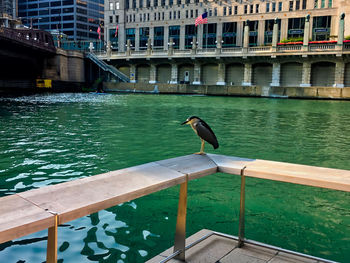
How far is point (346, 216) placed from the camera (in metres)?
7.02

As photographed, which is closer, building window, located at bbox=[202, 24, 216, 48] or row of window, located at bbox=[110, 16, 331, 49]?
row of window, located at bbox=[110, 16, 331, 49]

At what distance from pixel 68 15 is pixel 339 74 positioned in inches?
4023

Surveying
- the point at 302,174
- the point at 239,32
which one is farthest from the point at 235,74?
the point at 302,174

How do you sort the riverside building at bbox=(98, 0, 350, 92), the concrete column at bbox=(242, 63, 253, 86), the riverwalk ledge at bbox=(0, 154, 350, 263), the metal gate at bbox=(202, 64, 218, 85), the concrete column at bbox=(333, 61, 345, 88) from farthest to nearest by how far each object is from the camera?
1. the metal gate at bbox=(202, 64, 218, 85)
2. the concrete column at bbox=(242, 63, 253, 86)
3. the riverside building at bbox=(98, 0, 350, 92)
4. the concrete column at bbox=(333, 61, 345, 88)
5. the riverwalk ledge at bbox=(0, 154, 350, 263)

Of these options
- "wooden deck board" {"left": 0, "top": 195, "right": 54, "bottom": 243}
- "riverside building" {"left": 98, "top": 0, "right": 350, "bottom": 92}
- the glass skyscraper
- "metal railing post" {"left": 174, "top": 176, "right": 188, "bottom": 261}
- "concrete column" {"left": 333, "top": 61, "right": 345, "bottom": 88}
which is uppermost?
the glass skyscraper

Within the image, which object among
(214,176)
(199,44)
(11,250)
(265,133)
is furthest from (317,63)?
(11,250)

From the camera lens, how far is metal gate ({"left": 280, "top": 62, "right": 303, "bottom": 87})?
60.1 m

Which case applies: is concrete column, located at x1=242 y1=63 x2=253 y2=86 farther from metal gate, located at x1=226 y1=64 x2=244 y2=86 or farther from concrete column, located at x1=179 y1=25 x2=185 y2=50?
concrete column, located at x1=179 y1=25 x2=185 y2=50

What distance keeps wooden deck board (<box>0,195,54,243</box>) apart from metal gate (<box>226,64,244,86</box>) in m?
65.4

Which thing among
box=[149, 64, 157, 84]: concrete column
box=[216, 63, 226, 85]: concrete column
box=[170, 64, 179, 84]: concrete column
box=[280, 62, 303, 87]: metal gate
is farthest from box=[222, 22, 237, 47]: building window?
box=[280, 62, 303, 87]: metal gate

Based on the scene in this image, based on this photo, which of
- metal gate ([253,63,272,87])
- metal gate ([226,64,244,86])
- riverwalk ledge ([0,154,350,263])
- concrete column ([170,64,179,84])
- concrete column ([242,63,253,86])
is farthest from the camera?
concrete column ([170,64,179,84])

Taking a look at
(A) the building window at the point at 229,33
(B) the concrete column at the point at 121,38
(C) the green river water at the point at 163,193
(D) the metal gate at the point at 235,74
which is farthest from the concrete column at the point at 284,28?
(C) the green river water at the point at 163,193

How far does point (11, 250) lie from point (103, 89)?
201 feet

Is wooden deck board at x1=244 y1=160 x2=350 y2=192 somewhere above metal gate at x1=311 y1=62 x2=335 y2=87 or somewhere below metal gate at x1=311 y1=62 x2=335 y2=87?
below
